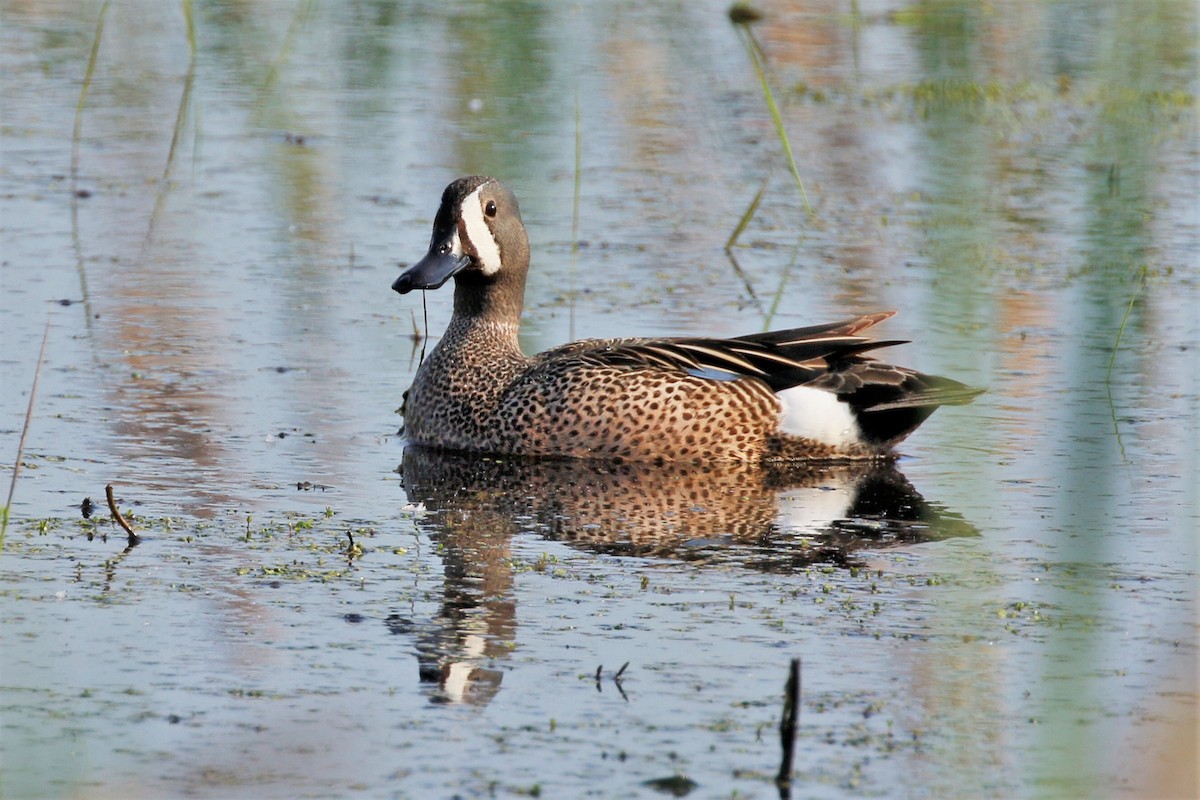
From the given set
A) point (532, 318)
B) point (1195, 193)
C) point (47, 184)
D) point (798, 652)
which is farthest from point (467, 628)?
point (1195, 193)

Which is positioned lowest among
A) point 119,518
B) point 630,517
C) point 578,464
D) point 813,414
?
point 119,518

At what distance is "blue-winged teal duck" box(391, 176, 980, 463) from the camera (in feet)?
24.9

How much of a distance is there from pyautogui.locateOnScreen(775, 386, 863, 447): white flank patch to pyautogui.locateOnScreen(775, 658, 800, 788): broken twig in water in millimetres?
3369

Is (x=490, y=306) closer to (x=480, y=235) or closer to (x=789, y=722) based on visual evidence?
(x=480, y=235)

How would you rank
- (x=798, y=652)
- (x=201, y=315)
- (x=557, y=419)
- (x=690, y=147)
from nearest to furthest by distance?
(x=798, y=652)
(x=557, y=419)
(x=201, y=315)
(x=690, y=147)

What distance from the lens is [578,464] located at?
297 inches

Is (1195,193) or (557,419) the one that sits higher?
(1195,193)

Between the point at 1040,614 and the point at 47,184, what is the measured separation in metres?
7.69

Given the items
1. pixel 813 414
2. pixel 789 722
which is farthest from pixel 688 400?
pixel 789 722

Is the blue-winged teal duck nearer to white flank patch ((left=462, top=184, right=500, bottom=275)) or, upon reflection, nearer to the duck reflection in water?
the duck reflection in water

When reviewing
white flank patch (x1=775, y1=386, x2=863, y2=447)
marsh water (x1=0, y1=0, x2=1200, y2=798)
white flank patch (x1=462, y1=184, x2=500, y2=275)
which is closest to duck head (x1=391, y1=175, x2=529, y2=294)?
white flank patch (x1=462, y1=184, x2=500, y2=275)

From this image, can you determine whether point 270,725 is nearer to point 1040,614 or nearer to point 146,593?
point 146,593

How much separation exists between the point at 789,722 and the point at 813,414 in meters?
3.83

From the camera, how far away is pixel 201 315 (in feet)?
30.3
